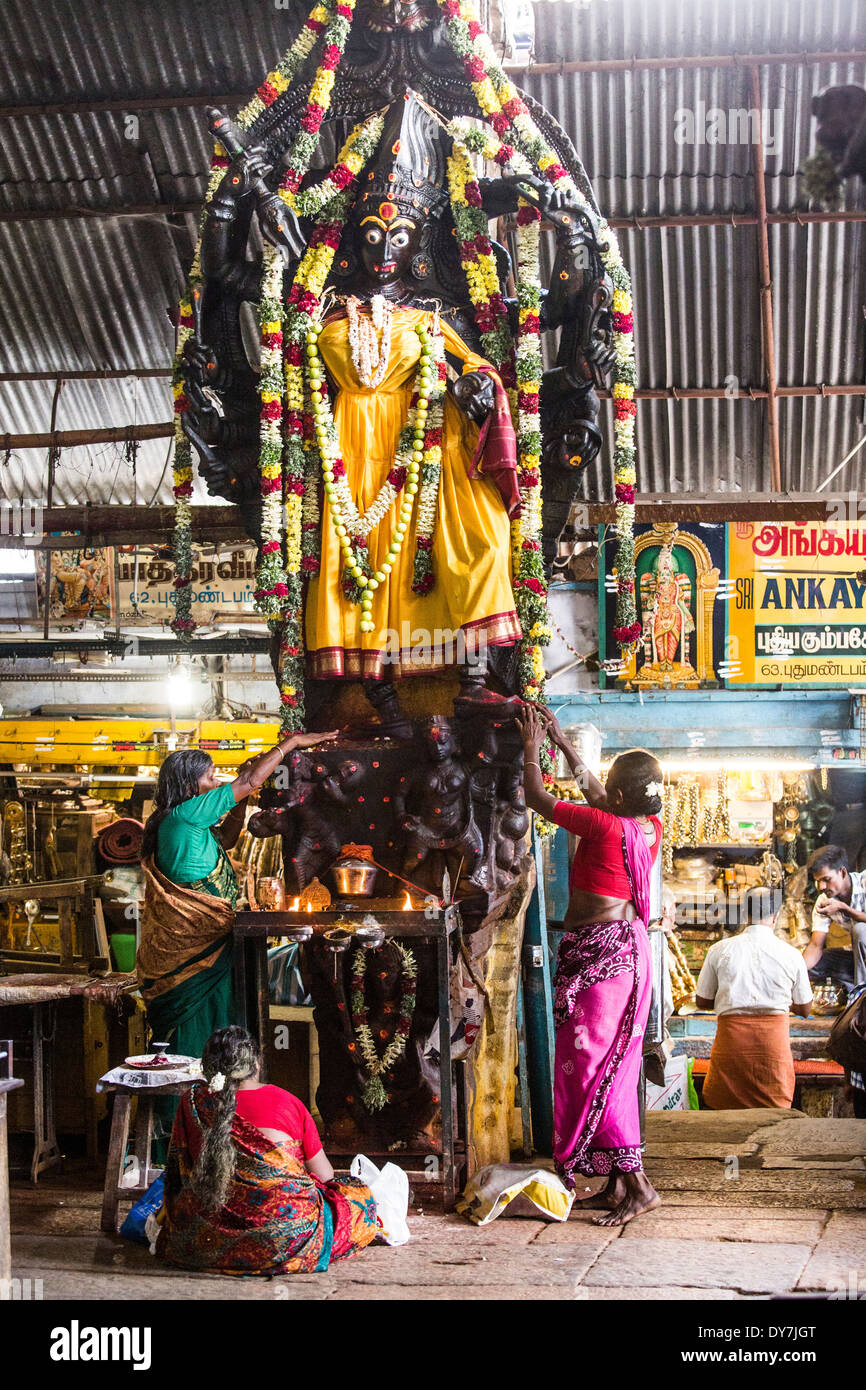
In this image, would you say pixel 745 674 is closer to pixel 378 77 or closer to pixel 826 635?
pixel 826 635

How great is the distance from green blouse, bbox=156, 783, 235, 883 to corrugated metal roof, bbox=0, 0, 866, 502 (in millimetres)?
4672

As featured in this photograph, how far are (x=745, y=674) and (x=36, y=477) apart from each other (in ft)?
19.6

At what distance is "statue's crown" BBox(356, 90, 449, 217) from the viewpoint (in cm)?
574

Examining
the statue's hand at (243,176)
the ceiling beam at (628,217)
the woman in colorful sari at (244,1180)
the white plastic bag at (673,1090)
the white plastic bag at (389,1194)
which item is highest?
the ceiling beam at (628,217)

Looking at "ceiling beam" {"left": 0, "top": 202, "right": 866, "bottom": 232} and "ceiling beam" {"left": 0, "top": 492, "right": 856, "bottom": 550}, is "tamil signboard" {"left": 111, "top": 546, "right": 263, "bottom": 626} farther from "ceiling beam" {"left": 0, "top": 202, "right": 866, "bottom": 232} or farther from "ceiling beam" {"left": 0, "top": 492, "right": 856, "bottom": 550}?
"ceiling beam" {"left": 0, "top": 202, "right": 866, "bottom": 232}

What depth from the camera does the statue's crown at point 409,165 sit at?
5.74 metres

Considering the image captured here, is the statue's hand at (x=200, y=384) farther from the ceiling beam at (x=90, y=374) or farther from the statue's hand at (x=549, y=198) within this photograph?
the ceiling beam at (x=90, y=374)

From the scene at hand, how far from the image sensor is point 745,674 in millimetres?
9594

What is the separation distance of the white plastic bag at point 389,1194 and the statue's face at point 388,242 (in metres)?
3.84

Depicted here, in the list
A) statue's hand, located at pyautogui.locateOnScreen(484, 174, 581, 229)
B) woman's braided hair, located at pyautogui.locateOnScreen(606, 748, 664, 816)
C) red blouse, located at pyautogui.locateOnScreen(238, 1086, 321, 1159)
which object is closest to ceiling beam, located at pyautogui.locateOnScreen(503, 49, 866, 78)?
statue's hand, located at pyautogui.locateOnScreen(484, 174, 581, 229)

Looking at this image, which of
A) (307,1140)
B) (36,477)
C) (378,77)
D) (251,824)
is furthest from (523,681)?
(36,477)

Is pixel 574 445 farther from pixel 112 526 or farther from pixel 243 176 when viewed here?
pixel 112 526

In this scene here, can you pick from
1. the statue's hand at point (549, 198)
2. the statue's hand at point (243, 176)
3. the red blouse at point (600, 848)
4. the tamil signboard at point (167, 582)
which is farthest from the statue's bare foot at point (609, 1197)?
the tamil signboard at point (167, 582)

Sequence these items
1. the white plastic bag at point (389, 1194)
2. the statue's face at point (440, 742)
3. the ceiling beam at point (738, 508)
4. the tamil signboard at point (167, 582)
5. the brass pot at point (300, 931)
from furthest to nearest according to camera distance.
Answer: the tamil signboard at point (167, 582) → the ceiling beam at point (738, 508) → the statue's face at point (440, 742) → the brass pot at point (300, 931) → the white plastic bag at point (389, 1194)
